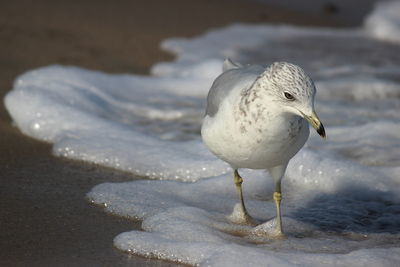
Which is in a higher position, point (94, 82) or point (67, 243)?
point (94, 82)

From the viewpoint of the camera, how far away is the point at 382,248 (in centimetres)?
432

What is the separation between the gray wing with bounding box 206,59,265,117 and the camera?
14.2ft

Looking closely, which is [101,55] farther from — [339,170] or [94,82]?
[339,170]

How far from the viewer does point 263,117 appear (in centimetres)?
402

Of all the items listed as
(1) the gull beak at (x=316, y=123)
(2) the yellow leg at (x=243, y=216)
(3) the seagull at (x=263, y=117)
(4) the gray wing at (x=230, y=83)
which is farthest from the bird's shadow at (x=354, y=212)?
(1) the gull beak at (x=316, y=123)

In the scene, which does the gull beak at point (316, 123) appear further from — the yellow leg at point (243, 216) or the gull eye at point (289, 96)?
the yellow leg at point (243, 216)

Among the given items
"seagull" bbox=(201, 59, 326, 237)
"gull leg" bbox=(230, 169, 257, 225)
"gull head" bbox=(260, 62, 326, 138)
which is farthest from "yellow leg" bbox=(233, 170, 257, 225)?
"gull head" bbox=(260, 62, 326, 138)

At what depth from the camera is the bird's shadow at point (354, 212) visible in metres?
4.70

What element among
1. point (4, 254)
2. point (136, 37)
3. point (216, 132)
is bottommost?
point (4, 254)

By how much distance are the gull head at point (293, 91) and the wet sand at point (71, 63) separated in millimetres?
949

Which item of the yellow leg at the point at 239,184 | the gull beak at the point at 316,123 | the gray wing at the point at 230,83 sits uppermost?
the gray wing at the point at 230,83

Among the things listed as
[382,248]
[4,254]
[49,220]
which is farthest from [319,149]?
[4,254]

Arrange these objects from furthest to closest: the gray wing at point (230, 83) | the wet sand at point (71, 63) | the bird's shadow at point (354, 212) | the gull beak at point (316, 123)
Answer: the bird's shadow at point (354, 212) < the gray wing at point (230, 83) < the wet sand at point (71, 63) < the gull beak at point (316, 123)

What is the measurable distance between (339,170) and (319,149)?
20.1 inches
